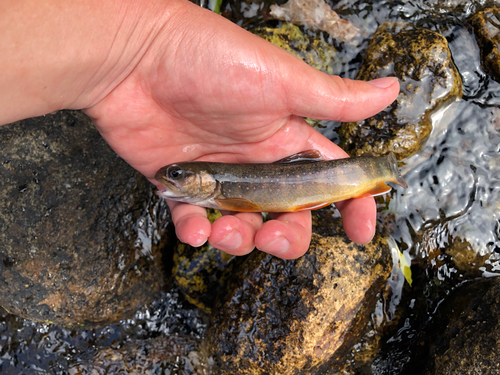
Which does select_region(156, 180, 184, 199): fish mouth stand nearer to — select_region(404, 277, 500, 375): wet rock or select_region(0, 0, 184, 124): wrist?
select_region(0, 0, 184, 124): wrist

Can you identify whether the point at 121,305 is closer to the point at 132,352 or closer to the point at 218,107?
the point at 132,352

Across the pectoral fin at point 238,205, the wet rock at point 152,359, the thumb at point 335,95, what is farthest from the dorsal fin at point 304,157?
the wet rock at point 152,359

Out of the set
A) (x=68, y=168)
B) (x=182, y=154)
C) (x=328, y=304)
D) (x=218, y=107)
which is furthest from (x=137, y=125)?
(x=328, y=304)

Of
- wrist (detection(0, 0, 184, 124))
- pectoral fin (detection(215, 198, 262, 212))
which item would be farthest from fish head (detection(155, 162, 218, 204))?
wrist (detection(0, 0, 184, 124))

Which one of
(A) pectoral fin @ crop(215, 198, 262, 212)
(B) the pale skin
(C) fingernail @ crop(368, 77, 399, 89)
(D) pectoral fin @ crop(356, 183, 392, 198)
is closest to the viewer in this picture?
(B) the pale skin

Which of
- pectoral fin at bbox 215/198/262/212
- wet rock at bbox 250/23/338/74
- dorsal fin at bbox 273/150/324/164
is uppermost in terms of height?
wet rock at bbox 250/23/338/74

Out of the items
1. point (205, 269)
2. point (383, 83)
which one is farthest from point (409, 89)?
point (205, 269)

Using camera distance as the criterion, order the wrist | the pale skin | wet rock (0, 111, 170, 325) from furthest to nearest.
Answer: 1. wet rock (0, 111, 170, 325)
2. the pale skin
3. the wrist

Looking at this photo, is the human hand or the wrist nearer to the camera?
the wrist
